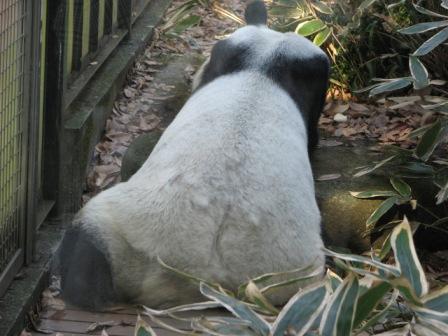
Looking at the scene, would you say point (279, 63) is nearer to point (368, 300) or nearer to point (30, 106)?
point (30, 106)

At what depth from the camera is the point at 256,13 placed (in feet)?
17.6

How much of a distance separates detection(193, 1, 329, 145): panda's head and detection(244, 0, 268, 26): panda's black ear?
9 centimetres

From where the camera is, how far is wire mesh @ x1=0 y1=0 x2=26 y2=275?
3.75 meters

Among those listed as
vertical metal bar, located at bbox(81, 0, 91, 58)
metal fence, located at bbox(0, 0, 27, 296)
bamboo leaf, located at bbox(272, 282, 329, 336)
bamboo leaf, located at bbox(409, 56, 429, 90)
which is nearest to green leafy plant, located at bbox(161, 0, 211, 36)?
vertical metal bar, located at bbox(81, 0, 91, 58)

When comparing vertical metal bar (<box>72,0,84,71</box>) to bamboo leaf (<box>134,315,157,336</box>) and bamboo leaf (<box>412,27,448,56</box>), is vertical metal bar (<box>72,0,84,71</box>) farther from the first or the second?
bamboo leaf (<box>134,315,157,336</box>)

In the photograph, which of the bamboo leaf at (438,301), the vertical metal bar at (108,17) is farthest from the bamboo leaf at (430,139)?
the bamboo leaf at (438,301)

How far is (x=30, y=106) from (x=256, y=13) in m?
1.78

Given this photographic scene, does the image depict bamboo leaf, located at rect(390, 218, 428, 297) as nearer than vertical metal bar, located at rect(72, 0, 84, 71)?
Yes

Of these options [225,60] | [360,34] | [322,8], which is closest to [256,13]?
[225,60]

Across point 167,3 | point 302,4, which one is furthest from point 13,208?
point 167,3

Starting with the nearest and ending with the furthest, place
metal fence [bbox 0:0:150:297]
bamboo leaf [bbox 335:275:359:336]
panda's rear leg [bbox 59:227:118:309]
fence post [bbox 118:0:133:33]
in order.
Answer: bamboo leaf [bbox 335:275:359:336]
metal fence [bbox 0:0:150:297]
panda's rear leg [bbox 59:227:118:309]
fence post [bbox 118:0:133:33]

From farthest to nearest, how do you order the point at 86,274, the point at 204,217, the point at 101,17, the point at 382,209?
the point at 101,17 < the point at 382,209 < the point at 86,274 < the point at 204,217

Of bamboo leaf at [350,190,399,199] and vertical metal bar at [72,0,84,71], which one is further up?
vertical metal bar at [72,0,84,71]

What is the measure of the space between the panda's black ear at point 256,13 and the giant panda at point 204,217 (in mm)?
980
